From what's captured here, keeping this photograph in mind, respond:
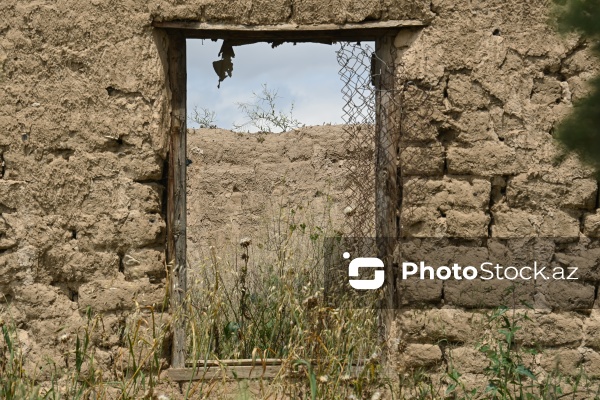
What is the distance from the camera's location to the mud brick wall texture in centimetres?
496

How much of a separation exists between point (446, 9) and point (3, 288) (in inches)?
107

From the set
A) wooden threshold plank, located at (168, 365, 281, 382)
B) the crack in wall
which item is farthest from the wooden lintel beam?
wooden threshold plank, located at (168, 365, 281, 382)

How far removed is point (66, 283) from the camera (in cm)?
505

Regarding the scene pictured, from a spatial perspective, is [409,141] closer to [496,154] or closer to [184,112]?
[496,154]

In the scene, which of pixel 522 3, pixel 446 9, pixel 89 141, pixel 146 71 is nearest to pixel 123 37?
pixel 146 71

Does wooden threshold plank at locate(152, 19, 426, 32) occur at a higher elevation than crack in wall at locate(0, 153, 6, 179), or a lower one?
higher

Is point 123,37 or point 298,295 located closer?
point 123,37

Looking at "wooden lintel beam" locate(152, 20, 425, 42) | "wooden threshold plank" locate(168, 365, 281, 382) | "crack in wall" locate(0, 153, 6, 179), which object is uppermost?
"wooden lintel beam" locate(152, 20, 425, 42)

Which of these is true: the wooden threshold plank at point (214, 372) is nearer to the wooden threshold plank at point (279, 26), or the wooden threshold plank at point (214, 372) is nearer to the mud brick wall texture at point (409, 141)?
the mud brick wall texture at point (409, 141)

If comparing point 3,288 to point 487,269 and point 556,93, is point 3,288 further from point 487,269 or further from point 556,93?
point 556,93

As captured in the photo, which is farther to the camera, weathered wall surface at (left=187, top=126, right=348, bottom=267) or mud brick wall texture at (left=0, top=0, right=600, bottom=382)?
weathered wall surface at (left=187, top=126, right=348, bottom=267)

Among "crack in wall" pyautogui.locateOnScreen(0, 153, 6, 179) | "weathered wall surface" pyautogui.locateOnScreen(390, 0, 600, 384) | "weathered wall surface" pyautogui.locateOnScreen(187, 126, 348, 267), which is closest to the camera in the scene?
"weathered wall surface" pyautogui.locateOnScreen(390, 0, 600, 384)

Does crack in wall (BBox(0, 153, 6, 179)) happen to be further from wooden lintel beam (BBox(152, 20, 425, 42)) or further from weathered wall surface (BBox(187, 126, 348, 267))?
weathered wall surface (BBox(187, 126, 348, 267))

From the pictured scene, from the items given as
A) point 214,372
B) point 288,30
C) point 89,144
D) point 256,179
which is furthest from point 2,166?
point 256,179
